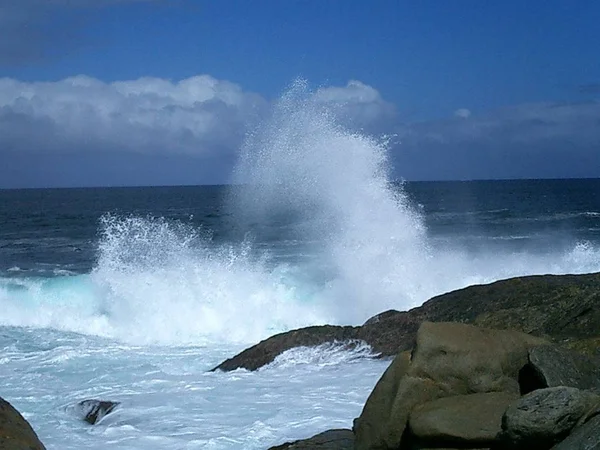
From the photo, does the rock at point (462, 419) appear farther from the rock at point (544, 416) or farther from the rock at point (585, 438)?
the rock at point (585, 438)

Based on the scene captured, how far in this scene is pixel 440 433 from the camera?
6.17 meters

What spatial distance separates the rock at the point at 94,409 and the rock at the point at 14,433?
281 centimetres

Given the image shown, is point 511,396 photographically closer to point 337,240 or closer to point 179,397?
point 179,397

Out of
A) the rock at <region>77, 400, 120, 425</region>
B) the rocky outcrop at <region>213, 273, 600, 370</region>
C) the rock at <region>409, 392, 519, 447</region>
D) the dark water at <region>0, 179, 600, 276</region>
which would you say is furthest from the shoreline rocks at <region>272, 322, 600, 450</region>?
the dark water at <region>0, 179, 600, 276</region>

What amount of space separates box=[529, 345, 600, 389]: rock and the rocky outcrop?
3.22m

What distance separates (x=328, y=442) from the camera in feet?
23.6

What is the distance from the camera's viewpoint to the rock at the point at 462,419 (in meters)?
6.06

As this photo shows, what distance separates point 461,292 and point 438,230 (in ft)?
83.6

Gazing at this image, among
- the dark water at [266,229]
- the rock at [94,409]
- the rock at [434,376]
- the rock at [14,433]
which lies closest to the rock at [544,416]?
the rock at [434,376]

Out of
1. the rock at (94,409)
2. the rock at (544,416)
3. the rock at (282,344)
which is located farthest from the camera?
the rock at (282,344)

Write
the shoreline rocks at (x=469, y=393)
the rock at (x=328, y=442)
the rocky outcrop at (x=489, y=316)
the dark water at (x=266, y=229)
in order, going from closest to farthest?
the shoreline rocks at (x=469, y=393)
the rock at (x=328, y=442)
the rocky outcrop at (x=489, y=316)
the dark water at (x=266, y=229)

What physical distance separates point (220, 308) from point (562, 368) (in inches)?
499

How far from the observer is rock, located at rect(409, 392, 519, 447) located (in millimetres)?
6062

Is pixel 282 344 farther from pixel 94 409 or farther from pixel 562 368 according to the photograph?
pixel 562 368
